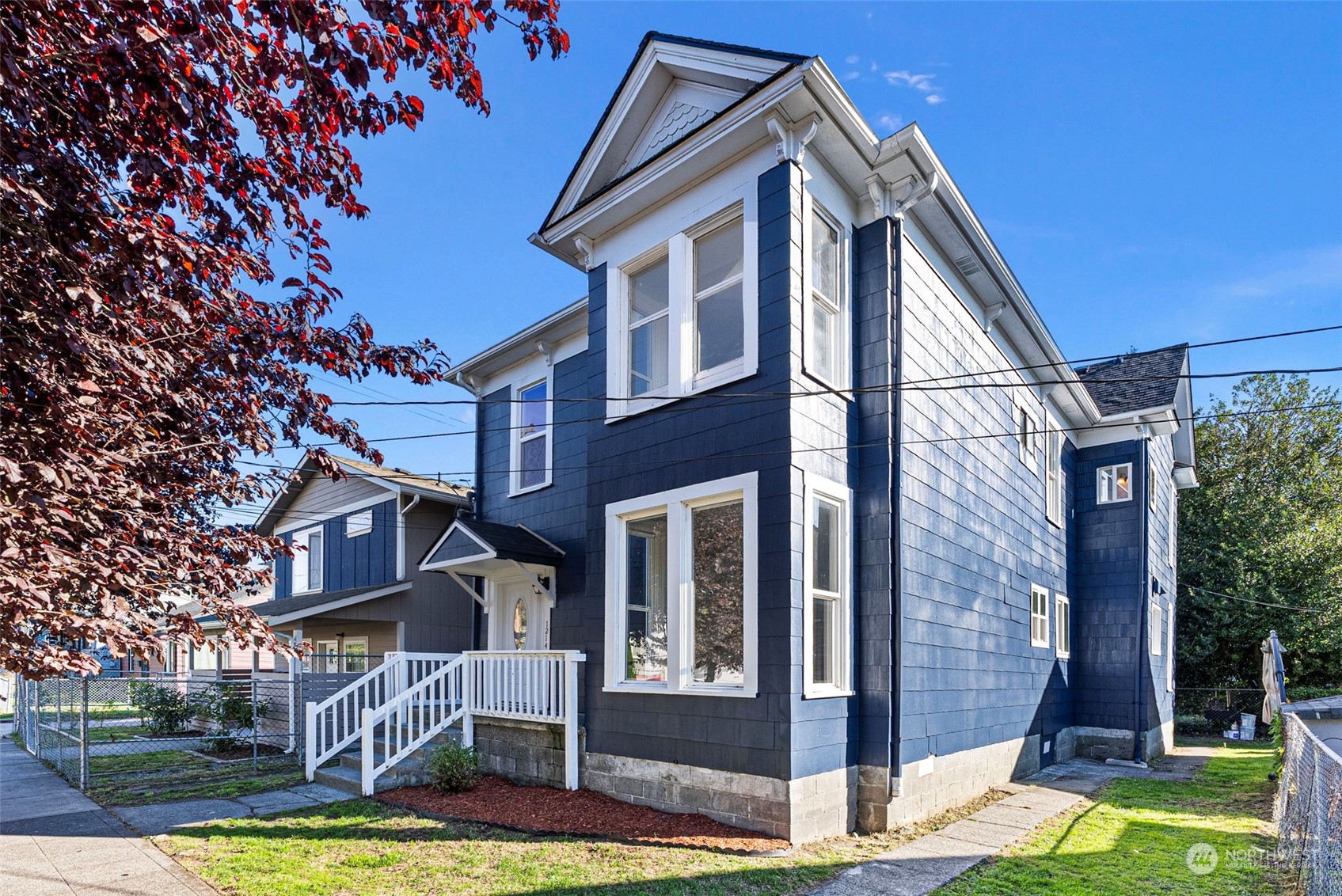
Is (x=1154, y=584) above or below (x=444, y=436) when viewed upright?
below

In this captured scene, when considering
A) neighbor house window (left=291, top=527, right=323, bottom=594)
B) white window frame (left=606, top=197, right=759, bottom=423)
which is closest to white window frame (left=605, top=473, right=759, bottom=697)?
white window frame (left=606, top=197, right=759, bottom=423)

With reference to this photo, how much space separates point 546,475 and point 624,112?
5.20m

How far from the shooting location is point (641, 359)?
354 inches

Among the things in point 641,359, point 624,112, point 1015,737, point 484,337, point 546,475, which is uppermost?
point 624,112

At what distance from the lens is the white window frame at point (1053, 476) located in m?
13.8

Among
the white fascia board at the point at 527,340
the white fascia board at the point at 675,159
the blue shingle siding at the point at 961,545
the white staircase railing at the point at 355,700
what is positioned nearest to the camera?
the white fascia board at the point at 675,159

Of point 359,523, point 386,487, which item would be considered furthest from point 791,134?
point 359,523

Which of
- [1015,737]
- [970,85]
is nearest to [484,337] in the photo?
[970,85]

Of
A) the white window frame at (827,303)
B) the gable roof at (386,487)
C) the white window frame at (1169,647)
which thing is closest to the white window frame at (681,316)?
the white window frame at (827,303)

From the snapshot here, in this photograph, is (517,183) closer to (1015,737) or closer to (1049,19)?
(1049,19)

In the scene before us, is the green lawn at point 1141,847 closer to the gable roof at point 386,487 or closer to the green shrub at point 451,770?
the green shrub at point 451,770

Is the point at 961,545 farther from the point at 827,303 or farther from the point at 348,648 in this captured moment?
the point at 348,648

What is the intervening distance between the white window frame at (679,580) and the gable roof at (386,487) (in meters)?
6.29
